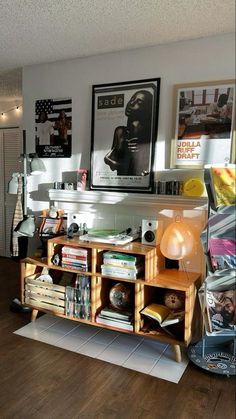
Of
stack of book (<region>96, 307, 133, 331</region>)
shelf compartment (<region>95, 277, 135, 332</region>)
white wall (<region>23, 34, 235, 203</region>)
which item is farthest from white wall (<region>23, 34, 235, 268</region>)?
stack of book (<region>96, 307, 133, 331</region>)

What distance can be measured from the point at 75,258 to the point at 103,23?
138 centimetres

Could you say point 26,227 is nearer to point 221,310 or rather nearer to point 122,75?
point 122,75

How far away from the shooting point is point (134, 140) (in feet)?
7.16

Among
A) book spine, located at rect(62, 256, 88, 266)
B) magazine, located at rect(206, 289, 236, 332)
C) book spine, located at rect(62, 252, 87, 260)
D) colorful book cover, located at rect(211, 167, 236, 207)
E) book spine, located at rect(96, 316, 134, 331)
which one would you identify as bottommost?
book spine, located at rect(96, 316, 134, 331)

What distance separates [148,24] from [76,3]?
0.40 m

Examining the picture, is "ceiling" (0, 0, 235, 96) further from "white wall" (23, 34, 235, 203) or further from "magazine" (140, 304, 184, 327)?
"magazine" (140, 304, 184, 327)

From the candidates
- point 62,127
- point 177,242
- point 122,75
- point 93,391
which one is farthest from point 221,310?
point 62,127

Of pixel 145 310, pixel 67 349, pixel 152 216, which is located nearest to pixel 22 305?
pixel 67 349

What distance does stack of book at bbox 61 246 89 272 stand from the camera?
2.07 metres

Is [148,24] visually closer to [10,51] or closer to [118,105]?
[118,105]

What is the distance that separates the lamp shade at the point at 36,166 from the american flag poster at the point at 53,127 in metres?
0.13

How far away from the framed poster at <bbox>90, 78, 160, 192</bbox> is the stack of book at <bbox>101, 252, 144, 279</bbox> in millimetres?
486

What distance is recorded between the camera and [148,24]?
1745 mm

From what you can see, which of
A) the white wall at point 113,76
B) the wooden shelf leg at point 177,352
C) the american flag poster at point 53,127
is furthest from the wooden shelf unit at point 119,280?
the american flag poster at point 53,127
